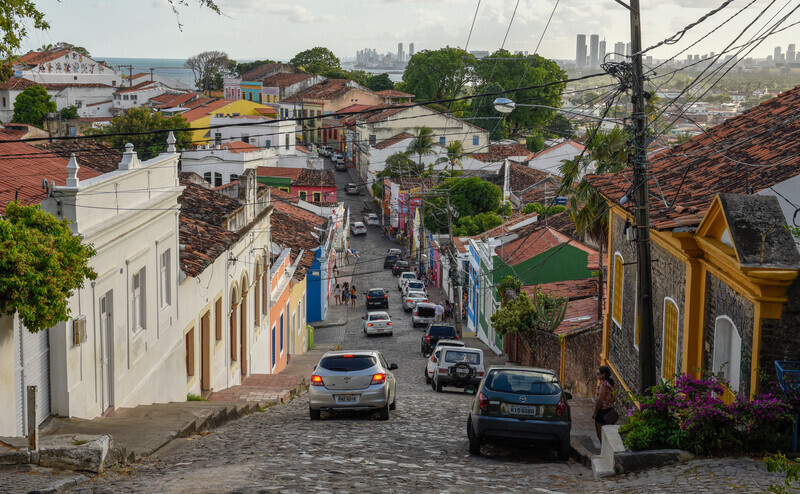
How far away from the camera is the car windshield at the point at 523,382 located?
12492mm

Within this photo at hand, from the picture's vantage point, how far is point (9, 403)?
401 inches

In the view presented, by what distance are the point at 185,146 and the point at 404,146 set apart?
25.1m

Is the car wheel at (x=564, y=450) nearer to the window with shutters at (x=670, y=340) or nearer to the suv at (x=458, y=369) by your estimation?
the window with shutters at (x=670, y=340)

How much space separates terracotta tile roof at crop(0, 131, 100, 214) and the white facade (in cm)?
99

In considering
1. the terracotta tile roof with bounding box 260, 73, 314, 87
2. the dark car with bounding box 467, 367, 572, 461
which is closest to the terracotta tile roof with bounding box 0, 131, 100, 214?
the dark car with bounding box 467, 367, 572, 461

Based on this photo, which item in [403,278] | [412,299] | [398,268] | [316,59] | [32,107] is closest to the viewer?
[412,299]

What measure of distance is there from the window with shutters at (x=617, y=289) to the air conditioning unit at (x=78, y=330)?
10.4 m

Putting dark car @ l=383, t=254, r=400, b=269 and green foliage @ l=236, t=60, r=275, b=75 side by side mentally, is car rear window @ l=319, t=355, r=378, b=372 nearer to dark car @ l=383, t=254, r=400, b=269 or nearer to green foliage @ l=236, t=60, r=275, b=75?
dark car @ l=383, t=254, r=400, b=269

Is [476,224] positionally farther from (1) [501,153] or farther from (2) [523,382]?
(2) [523,382]

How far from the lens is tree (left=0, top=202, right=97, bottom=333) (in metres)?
8.98

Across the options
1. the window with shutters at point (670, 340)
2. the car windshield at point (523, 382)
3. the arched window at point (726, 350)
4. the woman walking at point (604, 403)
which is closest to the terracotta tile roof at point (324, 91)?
the window with shutters at point (670, 340)

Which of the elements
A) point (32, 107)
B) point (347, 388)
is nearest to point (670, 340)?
point (347, 388)

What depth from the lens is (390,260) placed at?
6769cm

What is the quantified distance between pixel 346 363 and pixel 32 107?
7600 centimetres
